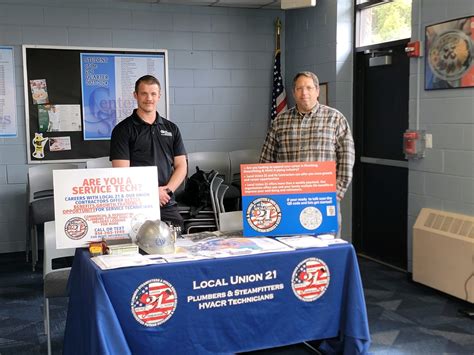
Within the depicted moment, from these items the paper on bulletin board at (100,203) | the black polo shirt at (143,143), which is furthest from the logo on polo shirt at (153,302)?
the black polo shirt at (143,143)

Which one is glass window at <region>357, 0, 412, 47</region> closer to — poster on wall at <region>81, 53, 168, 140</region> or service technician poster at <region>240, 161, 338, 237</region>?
poster on wall at <region>81, 53, 168, 140</region>

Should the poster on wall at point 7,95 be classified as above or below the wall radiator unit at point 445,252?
above

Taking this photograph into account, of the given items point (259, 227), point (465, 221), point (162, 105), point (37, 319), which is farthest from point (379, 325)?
point (162, 105)

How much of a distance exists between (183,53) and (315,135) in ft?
10.1

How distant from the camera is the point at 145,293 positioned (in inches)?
93.0

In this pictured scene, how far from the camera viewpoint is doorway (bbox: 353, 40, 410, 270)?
5066 millimetres

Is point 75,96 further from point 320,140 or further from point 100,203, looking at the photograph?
point 100,203

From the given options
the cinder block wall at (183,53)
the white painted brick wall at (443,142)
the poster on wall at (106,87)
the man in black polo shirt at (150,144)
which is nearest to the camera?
the man in black polo shirt at (150,144)

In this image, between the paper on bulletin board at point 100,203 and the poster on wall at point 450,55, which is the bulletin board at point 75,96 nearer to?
the poster on wall at point 450,55

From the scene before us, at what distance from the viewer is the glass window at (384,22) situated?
498cm

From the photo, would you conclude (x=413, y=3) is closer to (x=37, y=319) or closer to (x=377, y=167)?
(x=377, y=167)

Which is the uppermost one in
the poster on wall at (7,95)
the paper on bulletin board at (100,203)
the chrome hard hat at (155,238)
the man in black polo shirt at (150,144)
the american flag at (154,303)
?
the poster on wall at (7,95)

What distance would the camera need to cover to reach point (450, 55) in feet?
14.0

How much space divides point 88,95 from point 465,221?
146 inches
